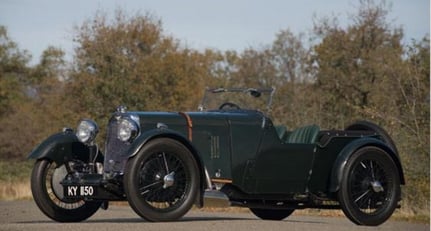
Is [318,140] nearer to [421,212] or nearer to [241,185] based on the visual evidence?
[241,185]

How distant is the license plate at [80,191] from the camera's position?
1113 centimetres

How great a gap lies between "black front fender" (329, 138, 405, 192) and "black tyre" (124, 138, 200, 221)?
5.92 ft

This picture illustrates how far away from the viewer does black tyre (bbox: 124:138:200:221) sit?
10.7 m

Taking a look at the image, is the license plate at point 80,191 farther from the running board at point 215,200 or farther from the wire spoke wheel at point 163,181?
the running board at point 215,200

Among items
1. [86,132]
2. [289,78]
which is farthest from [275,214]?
[289,78]

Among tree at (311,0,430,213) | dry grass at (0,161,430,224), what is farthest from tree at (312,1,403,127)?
dry grass at (0,161,430,224)

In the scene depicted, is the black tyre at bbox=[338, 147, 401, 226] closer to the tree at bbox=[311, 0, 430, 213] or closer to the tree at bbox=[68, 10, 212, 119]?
the tree at bbox=[311, 0, 430, 213]

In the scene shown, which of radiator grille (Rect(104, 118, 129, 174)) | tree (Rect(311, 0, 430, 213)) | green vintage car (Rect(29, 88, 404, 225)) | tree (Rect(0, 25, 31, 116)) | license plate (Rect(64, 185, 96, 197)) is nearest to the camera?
green vintage car (Rect(29, 88, 404, 225))

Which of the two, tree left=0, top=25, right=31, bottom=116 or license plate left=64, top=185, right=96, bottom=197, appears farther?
tree left=0, top=25, right=31, bottom=116

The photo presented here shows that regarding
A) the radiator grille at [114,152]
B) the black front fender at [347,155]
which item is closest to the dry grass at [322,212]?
the radiator grille at [114,152]

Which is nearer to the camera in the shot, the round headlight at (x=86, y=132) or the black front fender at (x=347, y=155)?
the round headlight at (x=86, y=132)

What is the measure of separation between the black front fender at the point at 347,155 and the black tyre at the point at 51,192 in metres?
2.96

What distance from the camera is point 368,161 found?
1232cm

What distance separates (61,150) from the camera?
11.9m
